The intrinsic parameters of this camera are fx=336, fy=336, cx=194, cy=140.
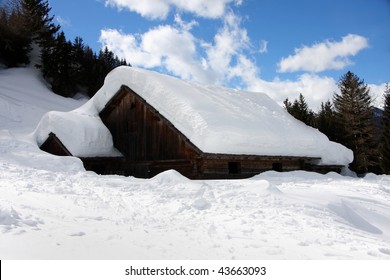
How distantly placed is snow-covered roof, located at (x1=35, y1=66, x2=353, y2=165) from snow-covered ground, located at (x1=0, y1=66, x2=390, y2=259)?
5.29 meters

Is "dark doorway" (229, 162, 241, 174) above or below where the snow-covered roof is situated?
below

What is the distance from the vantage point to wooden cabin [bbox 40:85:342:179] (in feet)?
49.1

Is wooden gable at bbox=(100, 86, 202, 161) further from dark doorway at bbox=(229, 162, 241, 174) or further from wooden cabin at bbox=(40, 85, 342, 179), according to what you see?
dark doorway at bbox=(229, 162, 241, 174)

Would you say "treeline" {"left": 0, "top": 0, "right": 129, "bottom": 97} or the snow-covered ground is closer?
the snow-covered ground

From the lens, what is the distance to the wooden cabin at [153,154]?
49.1 ft

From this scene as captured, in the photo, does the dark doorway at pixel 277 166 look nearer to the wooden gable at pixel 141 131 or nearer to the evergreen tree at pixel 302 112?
the wooden gable at pixel 141 131

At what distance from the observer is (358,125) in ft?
95.0

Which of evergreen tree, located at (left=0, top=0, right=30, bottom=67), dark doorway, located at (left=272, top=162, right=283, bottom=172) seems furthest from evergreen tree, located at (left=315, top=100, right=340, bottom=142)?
evergreen tree, located at (left=0, top=0, right=30, bottom=67)

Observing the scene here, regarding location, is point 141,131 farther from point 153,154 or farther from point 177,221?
point 177,221

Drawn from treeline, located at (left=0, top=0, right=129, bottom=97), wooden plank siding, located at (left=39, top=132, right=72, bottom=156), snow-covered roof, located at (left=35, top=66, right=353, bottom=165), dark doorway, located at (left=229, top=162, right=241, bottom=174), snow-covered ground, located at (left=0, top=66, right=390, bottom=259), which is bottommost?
snow-covered ground, located at (left=0, top=66, right=390, bottom=259)

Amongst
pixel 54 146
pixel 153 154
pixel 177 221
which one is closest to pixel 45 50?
pixel 54 146

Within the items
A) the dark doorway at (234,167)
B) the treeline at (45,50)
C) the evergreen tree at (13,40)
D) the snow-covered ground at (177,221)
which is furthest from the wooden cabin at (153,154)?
Result: the evergreen tree at (13,40)

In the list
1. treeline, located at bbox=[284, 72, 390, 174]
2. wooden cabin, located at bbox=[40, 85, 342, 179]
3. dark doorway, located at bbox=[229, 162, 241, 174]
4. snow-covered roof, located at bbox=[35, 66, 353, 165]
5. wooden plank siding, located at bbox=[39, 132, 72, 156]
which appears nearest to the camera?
snow-covered roof, located at bbox=[35, 66, 353, 165]

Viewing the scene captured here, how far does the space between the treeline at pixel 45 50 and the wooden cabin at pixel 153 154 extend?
18.7 metres
